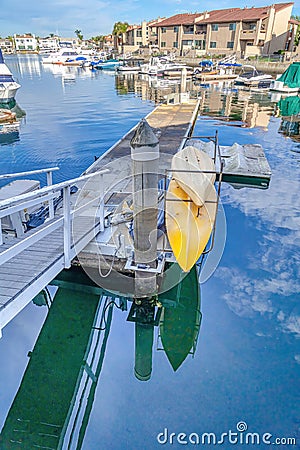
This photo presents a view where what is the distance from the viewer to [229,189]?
1038 centimetres

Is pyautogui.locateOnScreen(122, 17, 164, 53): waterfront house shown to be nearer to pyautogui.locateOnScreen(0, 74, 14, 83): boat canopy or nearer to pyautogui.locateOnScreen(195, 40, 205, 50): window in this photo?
pyautogui.locateOnScreen(195, 40, 205, 50): window

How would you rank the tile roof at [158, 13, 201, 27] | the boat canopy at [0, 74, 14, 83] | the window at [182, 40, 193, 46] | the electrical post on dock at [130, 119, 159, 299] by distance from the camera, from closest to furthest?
the electrical post on dock at [130, 119, 159, 299], the boat canopy at [0, 74, 14, 83], the tile roof at [158, 13, 201, 27], the window at [182, 40, 193, 46]

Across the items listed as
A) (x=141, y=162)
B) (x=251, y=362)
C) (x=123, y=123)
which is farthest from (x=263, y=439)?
(x=123, y=123)

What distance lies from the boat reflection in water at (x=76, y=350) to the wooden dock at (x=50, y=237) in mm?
1188

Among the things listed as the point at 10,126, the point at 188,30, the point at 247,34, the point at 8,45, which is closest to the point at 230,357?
the point at 10,126

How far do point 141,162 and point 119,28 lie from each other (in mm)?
86437

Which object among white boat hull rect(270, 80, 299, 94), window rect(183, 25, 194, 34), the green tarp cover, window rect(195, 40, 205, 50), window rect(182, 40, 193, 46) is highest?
window rect(183, 25, 194, 34)

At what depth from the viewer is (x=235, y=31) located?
50188mm

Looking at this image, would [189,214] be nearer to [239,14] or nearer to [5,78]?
[5,78]

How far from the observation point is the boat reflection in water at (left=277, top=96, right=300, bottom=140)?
17294mm

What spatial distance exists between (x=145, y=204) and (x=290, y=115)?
811 inches

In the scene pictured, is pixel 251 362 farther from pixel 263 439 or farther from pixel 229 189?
pixel 229 189

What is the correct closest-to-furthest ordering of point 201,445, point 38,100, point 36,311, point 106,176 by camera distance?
1. point 201,445
2. point 36,311
3. point 106,176
4. point 38,100

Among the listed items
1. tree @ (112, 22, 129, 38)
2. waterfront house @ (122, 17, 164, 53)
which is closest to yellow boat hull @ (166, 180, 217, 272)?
waterfront house @ (122, 17, 164, 53)
